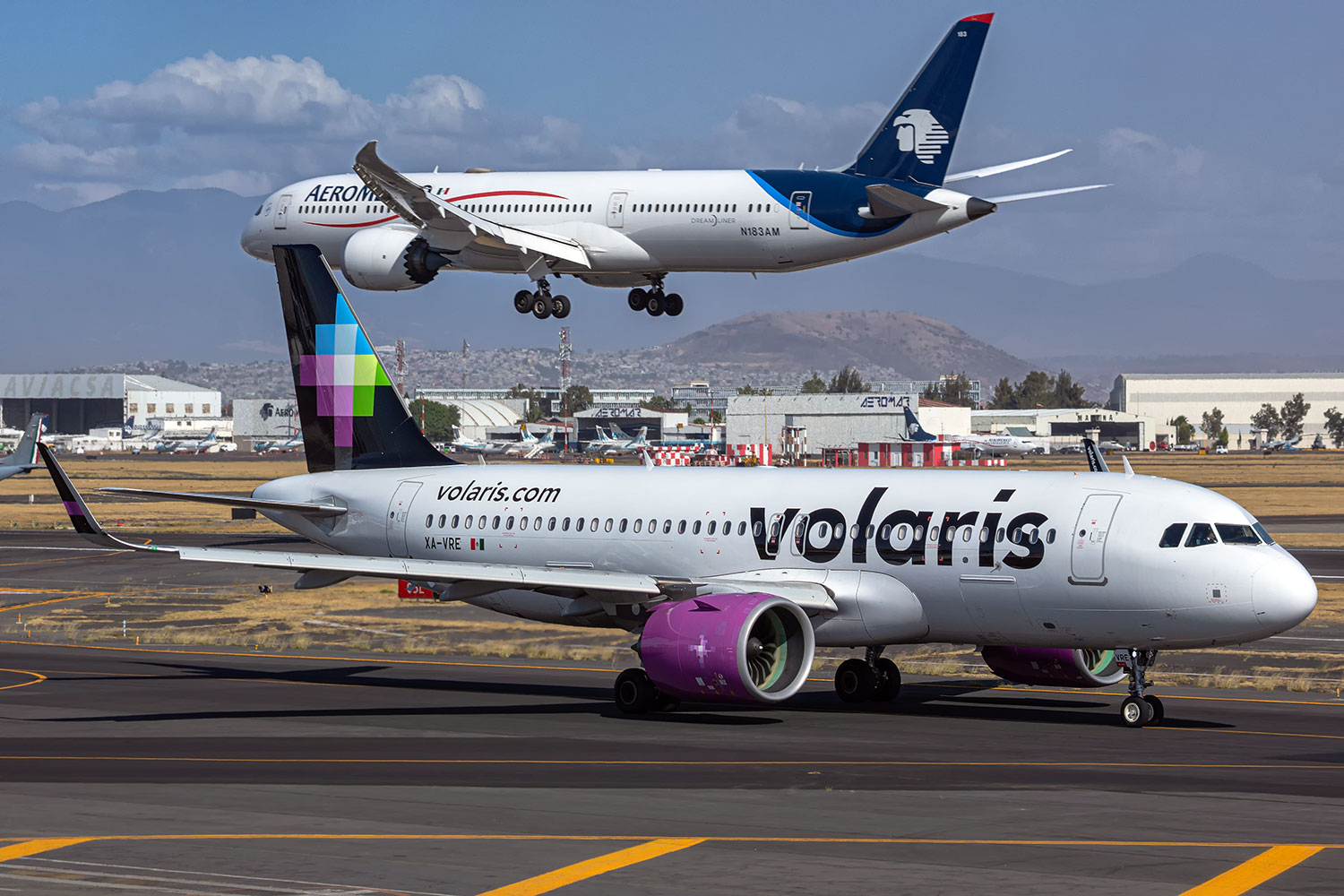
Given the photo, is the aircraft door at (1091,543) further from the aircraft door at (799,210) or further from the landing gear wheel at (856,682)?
the aircraft door at (799,210)

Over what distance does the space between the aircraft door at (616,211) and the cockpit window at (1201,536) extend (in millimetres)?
24191

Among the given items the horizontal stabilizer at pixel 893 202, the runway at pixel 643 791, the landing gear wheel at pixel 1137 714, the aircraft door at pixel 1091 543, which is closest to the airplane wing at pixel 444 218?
the horizontal stabilizer at pixel 893 202

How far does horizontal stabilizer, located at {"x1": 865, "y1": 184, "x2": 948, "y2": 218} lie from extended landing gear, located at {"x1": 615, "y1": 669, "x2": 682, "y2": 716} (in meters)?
18.1

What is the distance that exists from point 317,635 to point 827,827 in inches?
1155

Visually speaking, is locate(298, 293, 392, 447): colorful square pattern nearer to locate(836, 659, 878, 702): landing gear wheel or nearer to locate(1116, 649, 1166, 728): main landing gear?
locate(836, 659, 878, 702): landing gear wheel

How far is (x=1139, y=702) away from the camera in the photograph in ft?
99.1

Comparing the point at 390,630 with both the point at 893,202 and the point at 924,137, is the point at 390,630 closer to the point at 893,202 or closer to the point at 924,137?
the point at 893,202

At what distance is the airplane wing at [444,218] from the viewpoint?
47875mm

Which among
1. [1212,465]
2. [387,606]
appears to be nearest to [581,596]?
[387,606]

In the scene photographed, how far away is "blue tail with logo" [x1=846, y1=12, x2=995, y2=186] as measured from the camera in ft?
162

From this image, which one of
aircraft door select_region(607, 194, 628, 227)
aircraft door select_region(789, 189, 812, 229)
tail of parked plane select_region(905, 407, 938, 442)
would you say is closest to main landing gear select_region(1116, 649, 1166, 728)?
aircraft door select_region(789, 189, 812, 229)

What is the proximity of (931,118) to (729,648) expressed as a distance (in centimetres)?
2486

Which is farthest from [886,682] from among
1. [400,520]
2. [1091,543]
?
[400,520]

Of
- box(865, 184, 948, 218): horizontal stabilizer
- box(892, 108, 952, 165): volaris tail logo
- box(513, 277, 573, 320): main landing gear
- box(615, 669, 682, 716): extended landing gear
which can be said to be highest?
box(892, 108, 952, 165): volaris tail logo
